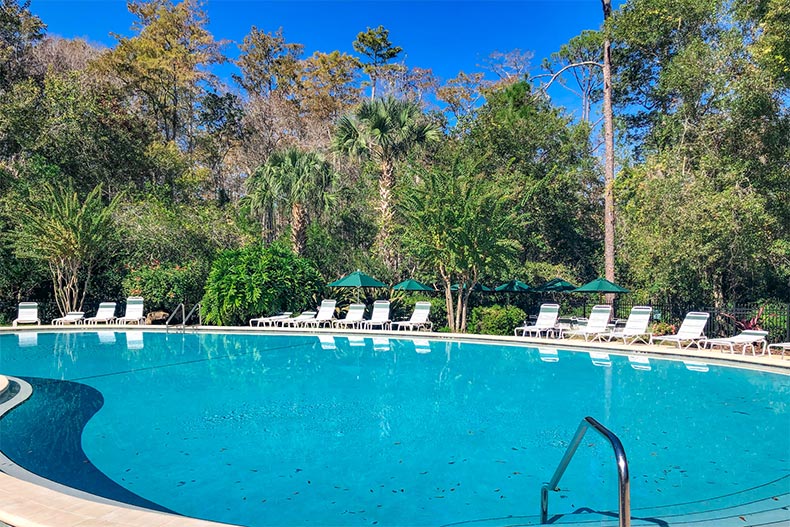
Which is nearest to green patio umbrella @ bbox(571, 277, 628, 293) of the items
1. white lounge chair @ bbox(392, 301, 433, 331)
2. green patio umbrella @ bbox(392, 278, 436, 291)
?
white lounge chair @ bbox(392, 301, 433, 331)

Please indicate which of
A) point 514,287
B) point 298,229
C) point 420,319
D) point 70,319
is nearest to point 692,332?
point 514,287

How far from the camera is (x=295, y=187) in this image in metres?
21.7

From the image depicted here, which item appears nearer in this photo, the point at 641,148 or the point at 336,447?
the point at 336,447

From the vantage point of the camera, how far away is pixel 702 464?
242 inches

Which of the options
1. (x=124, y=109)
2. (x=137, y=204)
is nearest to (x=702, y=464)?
(x=137, y=204)

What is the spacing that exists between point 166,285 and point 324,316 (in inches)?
262

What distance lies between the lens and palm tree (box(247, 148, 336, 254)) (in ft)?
71.6

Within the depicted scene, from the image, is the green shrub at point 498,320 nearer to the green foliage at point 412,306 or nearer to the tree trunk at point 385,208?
the green foliage at point 412,306

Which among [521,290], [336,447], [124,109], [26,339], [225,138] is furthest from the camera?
[225,138]

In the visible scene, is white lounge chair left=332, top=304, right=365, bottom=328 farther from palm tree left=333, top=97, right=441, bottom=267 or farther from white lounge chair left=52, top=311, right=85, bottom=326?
white lounge chair left=52, top=311, right=85, bottom=326

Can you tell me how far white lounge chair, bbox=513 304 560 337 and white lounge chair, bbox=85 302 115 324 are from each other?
15.1 m

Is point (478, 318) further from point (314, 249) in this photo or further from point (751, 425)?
point (751, 425)

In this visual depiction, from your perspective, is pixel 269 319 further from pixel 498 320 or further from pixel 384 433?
pixel 384 433

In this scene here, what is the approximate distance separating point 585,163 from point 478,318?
35.1 ft
